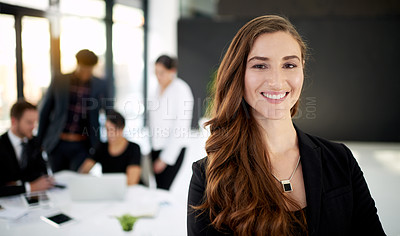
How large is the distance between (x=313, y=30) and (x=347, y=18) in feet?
2.26

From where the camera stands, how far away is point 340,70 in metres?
6.97

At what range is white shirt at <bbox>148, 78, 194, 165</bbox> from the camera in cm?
347

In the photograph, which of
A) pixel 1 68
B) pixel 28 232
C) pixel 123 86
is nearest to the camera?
pixel 28 232

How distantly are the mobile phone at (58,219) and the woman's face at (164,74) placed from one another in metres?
1.84

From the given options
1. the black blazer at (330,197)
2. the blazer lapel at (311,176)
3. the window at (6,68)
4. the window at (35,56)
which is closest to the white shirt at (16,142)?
the window at (6,68)

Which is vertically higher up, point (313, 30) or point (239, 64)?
point (313, 30)

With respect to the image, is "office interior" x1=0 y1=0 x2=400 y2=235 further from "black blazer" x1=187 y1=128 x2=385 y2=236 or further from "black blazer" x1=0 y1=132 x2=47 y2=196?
"black blazer" x1=187 y1=128 x2=385 y2=236

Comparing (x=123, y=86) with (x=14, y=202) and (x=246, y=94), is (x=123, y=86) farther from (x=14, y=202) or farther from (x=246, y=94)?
(x=246, y=94)

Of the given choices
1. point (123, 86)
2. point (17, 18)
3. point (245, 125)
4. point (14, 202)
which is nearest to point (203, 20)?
point (123, 86)

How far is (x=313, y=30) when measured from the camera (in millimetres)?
6848

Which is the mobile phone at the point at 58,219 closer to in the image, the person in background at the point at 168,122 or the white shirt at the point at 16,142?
the white shirt at the point at 16,142

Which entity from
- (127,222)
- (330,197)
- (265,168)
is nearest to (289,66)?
(265,168)

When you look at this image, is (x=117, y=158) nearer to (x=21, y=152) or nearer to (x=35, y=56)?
(x=21, y=152)

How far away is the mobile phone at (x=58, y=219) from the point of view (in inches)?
81.5
